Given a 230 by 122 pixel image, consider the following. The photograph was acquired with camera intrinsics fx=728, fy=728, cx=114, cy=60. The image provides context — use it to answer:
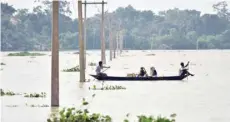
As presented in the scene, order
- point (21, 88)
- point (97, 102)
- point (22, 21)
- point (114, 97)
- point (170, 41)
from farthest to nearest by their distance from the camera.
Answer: point (170, 41) → point (22, 21) → point (21, 88) → point (114, 97) → point (97, 102)

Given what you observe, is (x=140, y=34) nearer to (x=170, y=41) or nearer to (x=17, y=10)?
(x=170, y=41)

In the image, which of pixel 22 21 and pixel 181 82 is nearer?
pixel 181 82

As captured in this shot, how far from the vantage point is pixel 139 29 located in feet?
494

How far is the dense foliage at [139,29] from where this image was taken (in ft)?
425

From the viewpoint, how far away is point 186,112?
19750 mm

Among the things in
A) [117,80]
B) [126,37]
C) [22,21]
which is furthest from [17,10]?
[117,80]

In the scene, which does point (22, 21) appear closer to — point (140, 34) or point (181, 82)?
point (140, 34)

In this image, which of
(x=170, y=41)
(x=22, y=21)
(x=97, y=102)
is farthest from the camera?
(x=170, y=41)

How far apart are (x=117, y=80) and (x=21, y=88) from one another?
14.6ft

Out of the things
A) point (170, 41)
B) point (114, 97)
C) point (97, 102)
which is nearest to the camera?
point (97, 102)

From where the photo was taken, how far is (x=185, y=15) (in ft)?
491

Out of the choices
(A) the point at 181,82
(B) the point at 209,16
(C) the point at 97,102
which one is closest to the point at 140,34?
(B) the point at 209,16

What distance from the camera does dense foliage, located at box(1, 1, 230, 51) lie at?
129500mm

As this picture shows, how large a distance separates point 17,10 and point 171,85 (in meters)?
105
